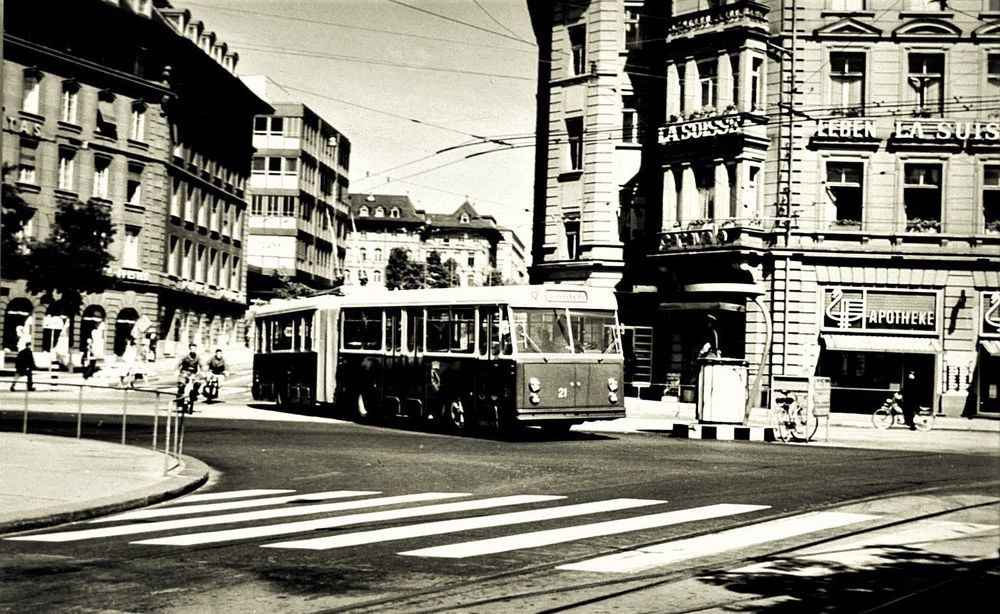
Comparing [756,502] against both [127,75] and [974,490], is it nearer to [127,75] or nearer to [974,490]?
[974,490]

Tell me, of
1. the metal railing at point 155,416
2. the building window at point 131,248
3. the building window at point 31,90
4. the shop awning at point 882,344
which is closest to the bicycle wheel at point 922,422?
the shop awning at point 882,344

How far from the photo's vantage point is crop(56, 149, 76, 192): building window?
5734 cm

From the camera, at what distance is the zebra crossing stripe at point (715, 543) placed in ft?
30.4

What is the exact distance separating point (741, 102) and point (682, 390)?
10068mm

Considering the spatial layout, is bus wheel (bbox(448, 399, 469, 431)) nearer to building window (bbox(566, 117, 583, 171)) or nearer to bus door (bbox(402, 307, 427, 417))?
bus door (bbox(402, 307, 427, 417))

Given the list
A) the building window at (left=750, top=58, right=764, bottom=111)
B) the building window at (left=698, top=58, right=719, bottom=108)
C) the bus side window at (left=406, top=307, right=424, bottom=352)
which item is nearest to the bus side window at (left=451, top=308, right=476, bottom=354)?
the bus side window at (left=406, top=307, right=424, bottom=352)

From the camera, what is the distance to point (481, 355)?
918 inches

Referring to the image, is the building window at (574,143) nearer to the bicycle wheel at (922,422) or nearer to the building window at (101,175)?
the bicycle wheel at (922,422)

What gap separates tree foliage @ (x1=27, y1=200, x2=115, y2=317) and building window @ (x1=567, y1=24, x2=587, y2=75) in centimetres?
2046

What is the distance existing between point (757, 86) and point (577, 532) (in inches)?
1261

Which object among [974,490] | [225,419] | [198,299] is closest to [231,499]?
[974,490]

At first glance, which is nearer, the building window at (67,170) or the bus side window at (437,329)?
the bus side window at (437,329)

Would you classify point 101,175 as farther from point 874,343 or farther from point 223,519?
point 223,519

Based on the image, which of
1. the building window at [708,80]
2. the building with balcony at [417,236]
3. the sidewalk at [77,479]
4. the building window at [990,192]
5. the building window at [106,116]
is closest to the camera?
the sidewalk at [77,479]
